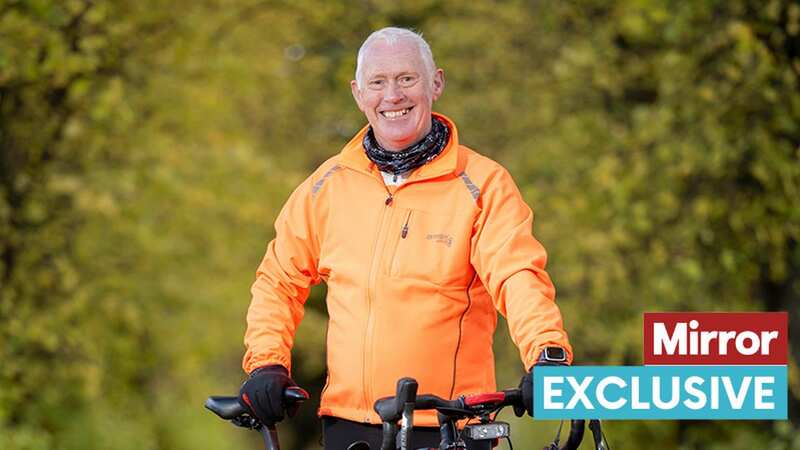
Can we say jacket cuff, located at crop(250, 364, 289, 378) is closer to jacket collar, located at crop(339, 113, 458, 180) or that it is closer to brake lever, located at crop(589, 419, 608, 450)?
jacket collar, located at crop(339, 113, 458, 180)

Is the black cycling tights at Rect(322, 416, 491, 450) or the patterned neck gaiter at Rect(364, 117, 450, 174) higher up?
the patterned neck gaiter at Rect(364, 117, 450, 174)

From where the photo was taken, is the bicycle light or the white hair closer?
the bicycle light

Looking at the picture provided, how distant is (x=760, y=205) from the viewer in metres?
10.8

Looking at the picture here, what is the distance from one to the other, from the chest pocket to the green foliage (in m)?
6.56

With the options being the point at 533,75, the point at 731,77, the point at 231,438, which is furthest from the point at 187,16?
the point at 231,438

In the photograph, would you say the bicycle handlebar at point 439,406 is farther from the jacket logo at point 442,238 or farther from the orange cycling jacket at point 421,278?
the jacket logo at point 442,238

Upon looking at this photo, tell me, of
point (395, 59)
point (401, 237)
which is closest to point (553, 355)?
point (401, 237)

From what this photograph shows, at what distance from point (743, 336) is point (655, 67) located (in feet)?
24.8

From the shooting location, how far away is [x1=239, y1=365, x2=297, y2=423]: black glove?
156 inches

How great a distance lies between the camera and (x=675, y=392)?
416 centimetres

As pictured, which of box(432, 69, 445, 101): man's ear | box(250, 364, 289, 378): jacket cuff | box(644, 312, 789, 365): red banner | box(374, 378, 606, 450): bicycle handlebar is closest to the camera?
box(374, 378, 606, 450): bicycle handlebar

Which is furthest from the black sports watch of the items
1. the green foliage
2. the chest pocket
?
the green foliage

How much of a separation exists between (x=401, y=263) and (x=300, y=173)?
1219cm

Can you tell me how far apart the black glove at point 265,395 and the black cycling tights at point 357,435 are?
0.20m
